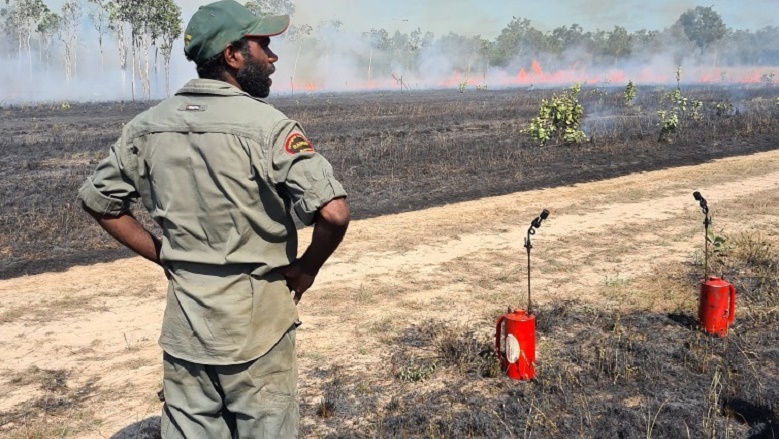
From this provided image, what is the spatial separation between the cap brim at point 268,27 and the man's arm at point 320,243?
2.08 feet

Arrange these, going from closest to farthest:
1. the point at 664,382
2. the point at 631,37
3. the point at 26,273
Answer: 1. the point at 664,382
2. the point at 26,273
3. the point at 631,37

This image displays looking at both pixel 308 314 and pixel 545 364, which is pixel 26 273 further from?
pixel 545 364

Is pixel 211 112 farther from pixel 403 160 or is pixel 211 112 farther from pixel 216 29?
pixel 403 160

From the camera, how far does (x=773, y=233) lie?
28.1 ft

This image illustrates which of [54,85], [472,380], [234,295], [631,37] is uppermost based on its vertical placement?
[631,37]

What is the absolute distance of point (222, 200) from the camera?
216cm

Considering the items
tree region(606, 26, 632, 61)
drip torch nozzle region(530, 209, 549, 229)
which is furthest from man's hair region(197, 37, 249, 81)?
tree region(606, 26, 632, 61)

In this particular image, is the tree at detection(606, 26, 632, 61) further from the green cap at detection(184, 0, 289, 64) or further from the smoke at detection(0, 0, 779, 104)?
the green cap at detection(184, 0, 289, 64)

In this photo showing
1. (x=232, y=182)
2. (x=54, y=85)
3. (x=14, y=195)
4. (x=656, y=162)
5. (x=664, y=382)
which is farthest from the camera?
(x=54, y=85)

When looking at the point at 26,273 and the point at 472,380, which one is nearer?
the point at 472,380

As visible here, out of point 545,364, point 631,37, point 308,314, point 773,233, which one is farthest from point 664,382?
point 631,37

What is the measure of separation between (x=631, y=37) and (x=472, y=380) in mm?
112892

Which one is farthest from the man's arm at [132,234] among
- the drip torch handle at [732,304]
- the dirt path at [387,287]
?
the drip torch handle at [732,304]

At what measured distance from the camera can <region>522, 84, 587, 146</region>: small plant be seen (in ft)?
56.4
